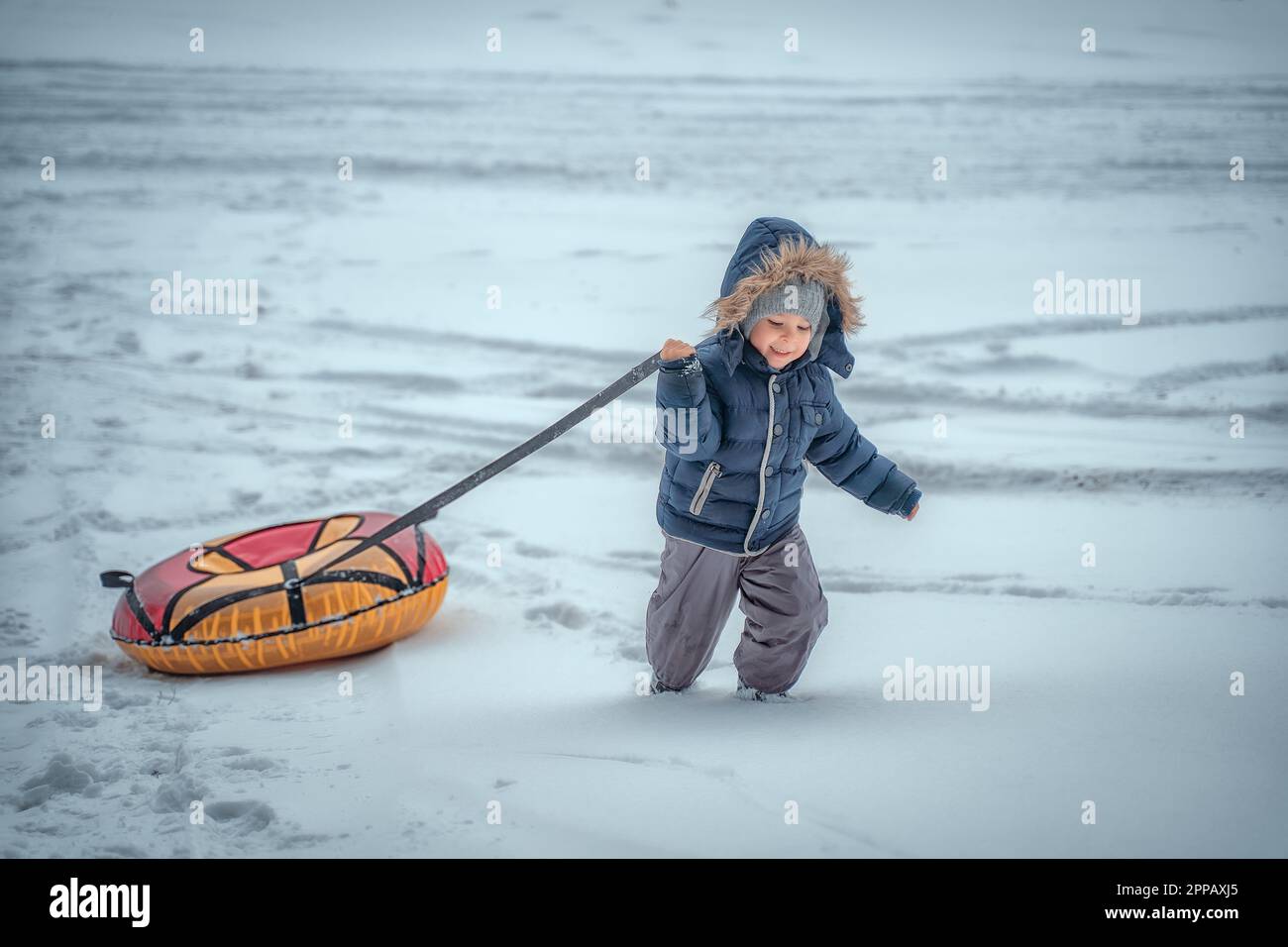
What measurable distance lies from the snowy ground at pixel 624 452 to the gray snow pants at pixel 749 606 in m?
0.15

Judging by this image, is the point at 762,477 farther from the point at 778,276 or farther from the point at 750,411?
the point at 778,276

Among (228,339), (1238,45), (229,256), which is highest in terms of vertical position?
(1238,45)

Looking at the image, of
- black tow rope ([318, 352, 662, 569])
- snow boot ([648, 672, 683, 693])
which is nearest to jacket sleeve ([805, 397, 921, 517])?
black tow rope ([318, 352, 662, 569])

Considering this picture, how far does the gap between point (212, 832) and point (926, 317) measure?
18.8ft

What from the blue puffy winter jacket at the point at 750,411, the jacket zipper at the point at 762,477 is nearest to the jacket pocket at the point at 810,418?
the blue puffy winter jacket at the point at 750,411

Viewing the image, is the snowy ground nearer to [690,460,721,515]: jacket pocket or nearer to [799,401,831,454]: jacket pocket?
[690,460,721,515]: jacket pocket

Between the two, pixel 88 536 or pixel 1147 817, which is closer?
pixel 1147 817

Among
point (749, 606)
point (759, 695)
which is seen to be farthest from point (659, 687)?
point (749, 606)

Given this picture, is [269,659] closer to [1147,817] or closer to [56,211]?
[1147,817]

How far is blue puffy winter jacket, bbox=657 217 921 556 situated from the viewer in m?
3.07

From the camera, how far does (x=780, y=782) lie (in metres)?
2.98

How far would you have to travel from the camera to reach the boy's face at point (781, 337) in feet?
10.1

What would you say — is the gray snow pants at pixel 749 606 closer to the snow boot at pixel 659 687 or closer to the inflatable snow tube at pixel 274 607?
the snow boot at pixel 659 687
